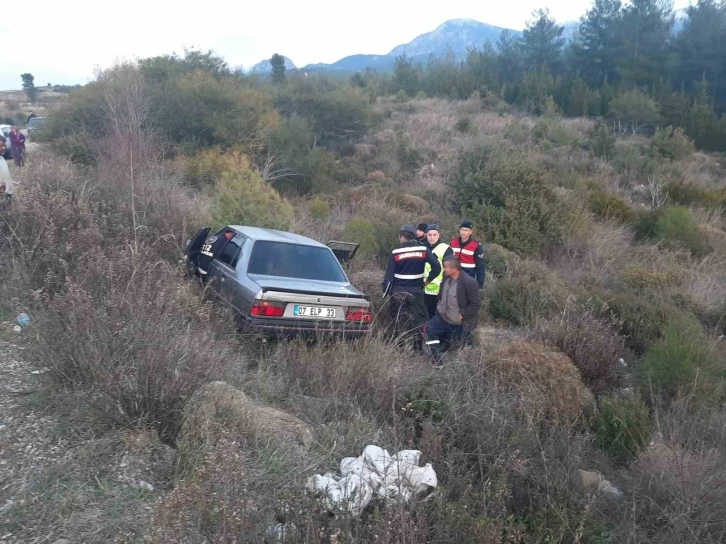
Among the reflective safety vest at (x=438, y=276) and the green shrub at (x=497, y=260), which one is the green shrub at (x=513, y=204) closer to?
the green shrub at (x=497, y=260)

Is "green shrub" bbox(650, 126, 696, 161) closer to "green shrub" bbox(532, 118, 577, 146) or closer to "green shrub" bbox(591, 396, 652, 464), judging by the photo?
"green shrub" bbox(532, 118, 577, 146)

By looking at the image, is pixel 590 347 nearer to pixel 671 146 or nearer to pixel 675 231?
pixel 675 231

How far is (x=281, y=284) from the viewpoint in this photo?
619 cm

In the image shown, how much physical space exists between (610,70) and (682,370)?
148 feet

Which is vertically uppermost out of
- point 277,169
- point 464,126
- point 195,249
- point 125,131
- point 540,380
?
point 125,131

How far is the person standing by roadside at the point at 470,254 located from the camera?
7.81m

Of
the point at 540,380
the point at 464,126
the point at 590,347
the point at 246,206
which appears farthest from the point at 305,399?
the point at 464,126

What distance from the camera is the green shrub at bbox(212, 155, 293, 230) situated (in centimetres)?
1030

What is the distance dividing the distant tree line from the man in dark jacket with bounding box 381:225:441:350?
31337 mm

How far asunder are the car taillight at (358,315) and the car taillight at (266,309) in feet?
2.51

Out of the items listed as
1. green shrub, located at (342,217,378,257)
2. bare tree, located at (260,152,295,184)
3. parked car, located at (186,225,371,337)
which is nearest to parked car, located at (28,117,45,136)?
bare tree, located at (260,152,295,184)

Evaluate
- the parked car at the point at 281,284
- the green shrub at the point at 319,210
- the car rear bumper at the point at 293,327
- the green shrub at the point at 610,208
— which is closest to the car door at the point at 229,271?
the parked car at the point at 281,284

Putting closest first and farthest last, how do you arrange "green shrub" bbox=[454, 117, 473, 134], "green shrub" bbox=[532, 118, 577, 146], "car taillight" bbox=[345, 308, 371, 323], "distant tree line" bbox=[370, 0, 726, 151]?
"car taillight" bbox=[345, 308, 371, 323] → "green shrub" bbox=[532, 118, 577, 146] → "green shrub" bbox=[454, 117, 473, 134] → "distant tree line" bbox=[370, 0, 726, 151]

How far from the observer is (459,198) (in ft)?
48.2
